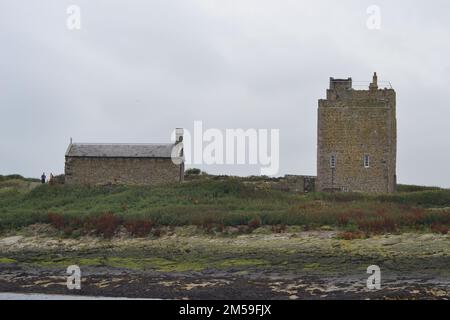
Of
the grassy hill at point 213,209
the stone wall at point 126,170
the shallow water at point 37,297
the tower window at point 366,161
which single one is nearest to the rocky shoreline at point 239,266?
the shallow water at point 37,297

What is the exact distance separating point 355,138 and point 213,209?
15180 millimetres

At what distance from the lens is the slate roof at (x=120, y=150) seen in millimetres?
56719

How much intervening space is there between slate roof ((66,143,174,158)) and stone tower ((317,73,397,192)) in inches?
365

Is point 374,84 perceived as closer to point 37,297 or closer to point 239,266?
point 239,266

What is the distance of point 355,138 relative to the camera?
56625mm

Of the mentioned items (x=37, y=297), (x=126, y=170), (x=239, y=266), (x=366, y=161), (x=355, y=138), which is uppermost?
(x=355, y=138)

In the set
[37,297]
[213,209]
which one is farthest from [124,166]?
[37,297]

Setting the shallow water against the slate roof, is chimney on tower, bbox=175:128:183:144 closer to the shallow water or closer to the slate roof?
the slate roof

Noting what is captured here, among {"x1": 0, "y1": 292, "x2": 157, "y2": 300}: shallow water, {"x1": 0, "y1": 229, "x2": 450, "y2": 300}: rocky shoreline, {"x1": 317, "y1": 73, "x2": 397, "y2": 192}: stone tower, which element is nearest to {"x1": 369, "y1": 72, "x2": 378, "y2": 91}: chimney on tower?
{"x1": 317, "y1": 73, "x2": 397, "y2": 192}: stone tower

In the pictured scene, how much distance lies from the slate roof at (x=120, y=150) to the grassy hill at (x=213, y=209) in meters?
3.44
